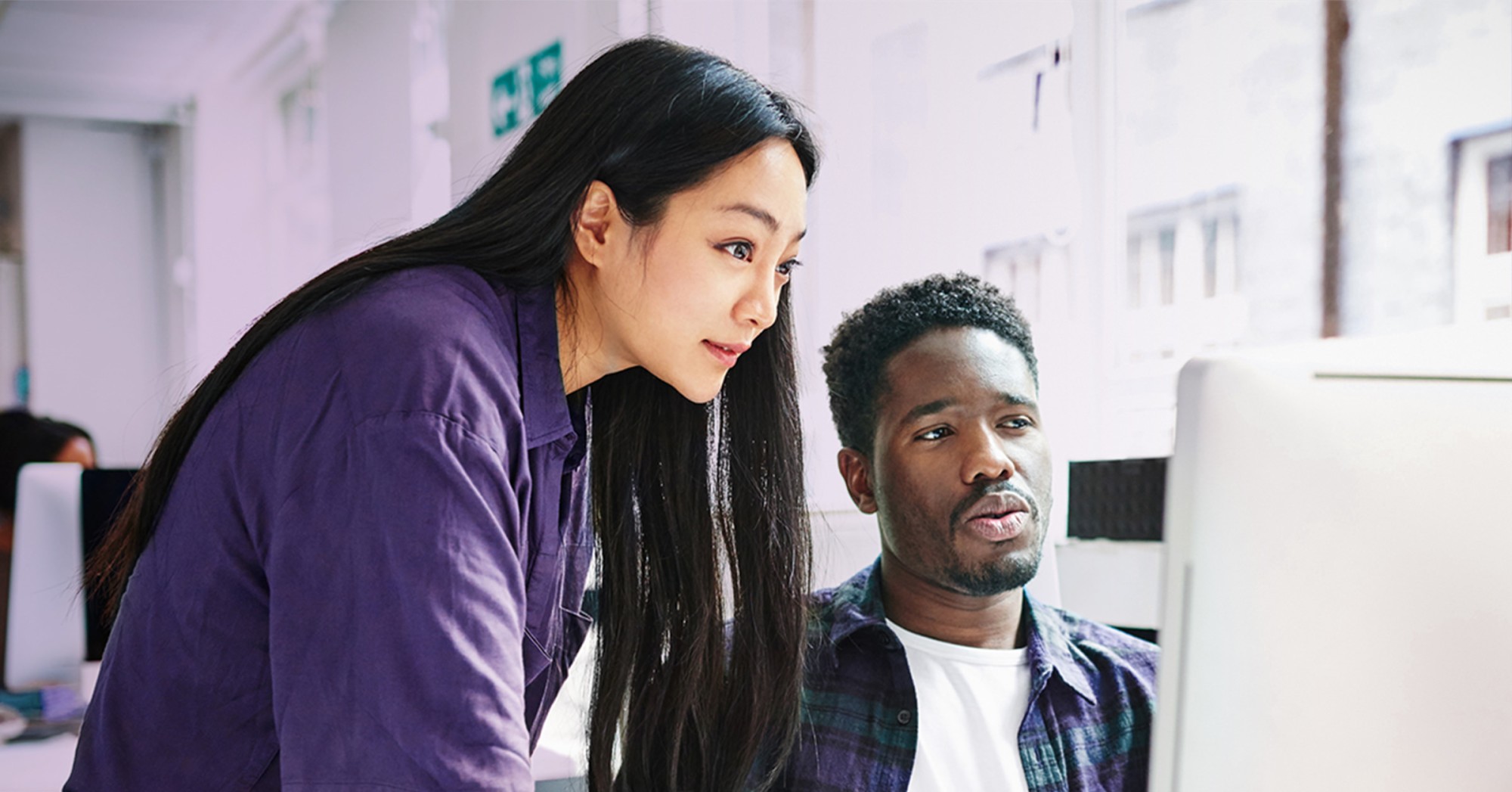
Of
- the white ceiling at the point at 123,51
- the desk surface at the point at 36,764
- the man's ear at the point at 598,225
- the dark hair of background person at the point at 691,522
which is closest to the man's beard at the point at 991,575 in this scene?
the dark hair of background person at the point at 691,522

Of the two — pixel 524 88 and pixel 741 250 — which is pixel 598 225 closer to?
pixel 741 250

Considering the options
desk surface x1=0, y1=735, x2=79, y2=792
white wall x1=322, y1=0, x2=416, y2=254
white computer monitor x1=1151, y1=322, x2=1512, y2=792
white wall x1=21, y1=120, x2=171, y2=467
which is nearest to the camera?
white computer monitor x1=1151, y1=322, x2=1512, y2=792

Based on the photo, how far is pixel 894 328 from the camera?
4.47 feet

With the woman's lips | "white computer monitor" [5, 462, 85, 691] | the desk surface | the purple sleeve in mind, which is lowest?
the desk surface

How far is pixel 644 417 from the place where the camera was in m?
1.16

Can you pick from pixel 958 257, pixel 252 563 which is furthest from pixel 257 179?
pixel 252 563

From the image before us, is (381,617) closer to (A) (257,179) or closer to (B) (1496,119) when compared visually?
(B) (1496,119)

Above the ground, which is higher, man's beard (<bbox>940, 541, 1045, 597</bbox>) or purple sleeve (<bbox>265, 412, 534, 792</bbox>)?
purple sleeve (<bbox>265, 412, 534, 792</bbox>)

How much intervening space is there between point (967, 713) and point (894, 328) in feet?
1.35

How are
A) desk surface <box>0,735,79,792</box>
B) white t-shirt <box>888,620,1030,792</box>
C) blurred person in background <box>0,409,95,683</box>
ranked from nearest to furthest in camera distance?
white t-shirt <box>888,620,1030,792</box>, desk surface <box>0,735,79,792</box>, blurred person in background <box>0,409,95,683</box>

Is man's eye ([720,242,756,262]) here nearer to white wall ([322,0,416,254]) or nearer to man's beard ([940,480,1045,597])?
man's beard ([940,480,1045,597])

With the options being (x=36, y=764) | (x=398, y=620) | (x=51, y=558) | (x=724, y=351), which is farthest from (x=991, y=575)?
(x=51, y=558)

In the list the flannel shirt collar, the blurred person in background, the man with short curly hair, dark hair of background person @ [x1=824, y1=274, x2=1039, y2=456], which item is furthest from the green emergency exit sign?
the flannel shirt collar

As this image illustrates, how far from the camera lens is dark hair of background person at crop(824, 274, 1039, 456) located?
4.41 ft
